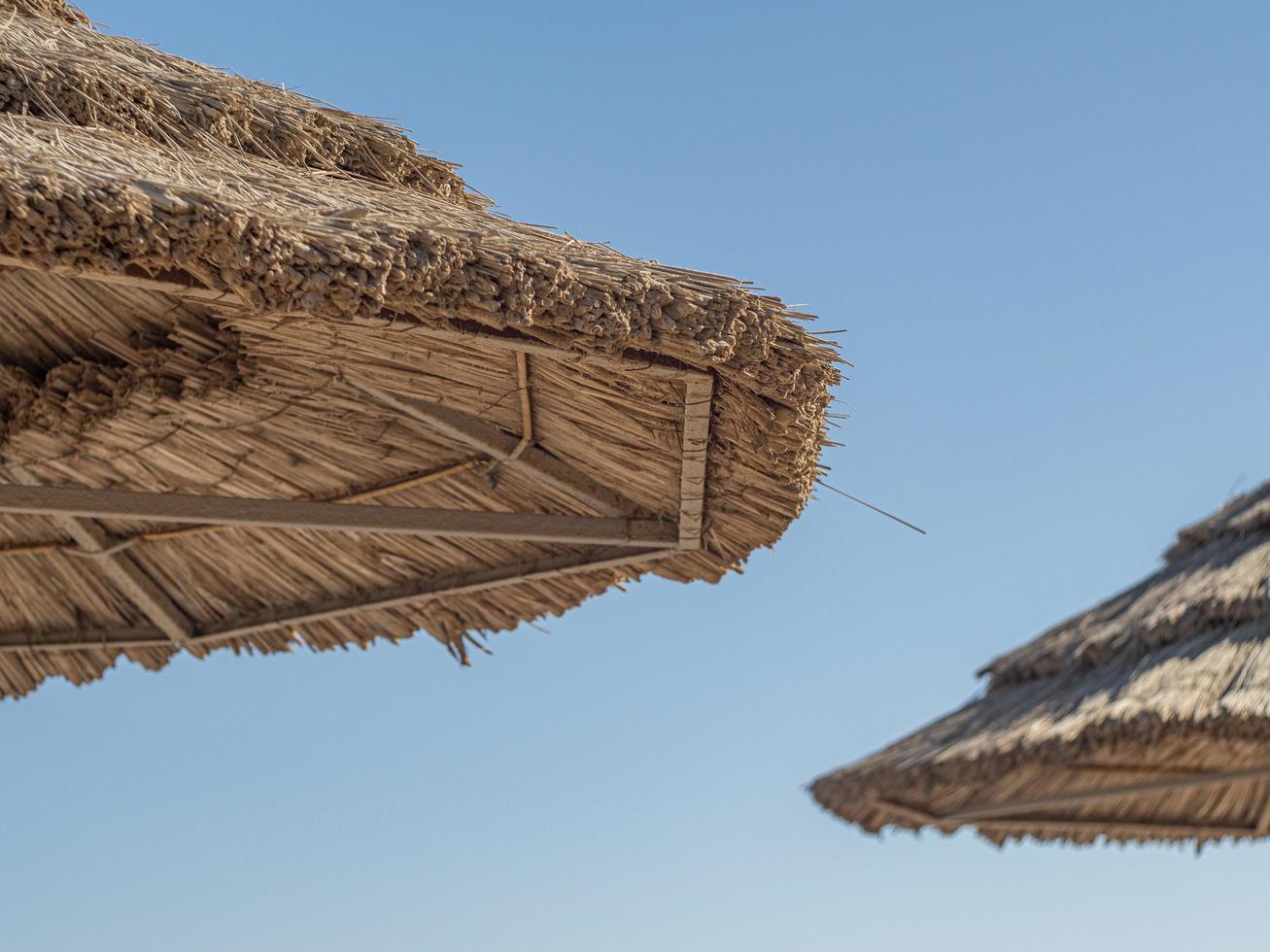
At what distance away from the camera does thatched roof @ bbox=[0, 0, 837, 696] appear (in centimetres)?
266

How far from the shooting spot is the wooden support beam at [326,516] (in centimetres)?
353

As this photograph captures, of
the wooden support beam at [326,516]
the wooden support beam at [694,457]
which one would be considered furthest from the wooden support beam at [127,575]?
the wooden support beam at [694,457]

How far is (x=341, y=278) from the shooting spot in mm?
2631

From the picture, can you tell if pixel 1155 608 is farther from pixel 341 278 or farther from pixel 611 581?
pixel 341 278

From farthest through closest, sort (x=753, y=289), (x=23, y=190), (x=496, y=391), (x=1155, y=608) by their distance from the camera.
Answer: (x=1155, y=608)
(x=496, y=391)
(x=753, y=289)
(x=23, y=190)

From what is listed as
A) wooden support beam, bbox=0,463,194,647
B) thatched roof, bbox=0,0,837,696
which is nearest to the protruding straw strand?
thatched roof, bbox=0,0,837,696

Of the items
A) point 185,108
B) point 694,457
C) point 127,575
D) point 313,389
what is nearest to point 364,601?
point 127,575

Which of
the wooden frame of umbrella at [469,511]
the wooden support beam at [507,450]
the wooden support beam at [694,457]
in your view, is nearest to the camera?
the wooden support beam at [694,457]

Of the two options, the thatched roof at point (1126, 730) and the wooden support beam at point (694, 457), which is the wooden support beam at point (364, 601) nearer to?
the wooden support beam at point (694, 457)

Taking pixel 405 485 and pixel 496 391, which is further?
pixel 405 485

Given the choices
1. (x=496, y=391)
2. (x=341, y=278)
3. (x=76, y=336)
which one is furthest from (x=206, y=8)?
(x=341, y=278)

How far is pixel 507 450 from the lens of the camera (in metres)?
3.81

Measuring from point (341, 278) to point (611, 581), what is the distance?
1.77 m

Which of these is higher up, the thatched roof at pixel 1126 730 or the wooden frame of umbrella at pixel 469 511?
the wooden frame of umbrella at pixel 469 511
